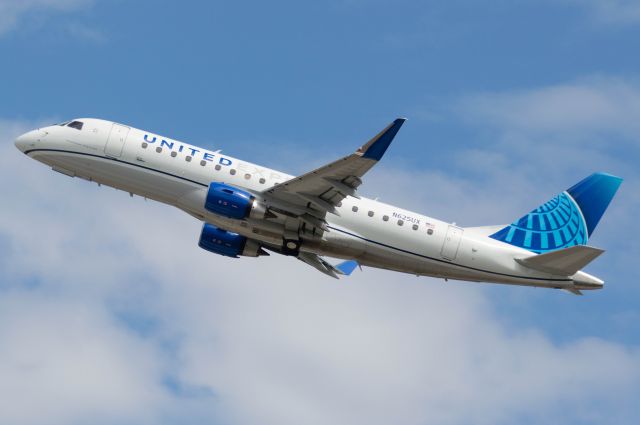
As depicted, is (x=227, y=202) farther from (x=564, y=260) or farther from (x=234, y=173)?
(x=564, y=260)

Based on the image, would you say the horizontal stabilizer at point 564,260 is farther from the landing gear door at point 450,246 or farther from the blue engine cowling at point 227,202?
the blue engine cowling at point 227,202

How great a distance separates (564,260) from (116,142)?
991 inches

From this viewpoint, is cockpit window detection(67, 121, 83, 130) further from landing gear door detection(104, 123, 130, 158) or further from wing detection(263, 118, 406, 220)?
wing detection(263, 118, 406, 220)

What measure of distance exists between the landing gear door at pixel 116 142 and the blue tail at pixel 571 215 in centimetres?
2243

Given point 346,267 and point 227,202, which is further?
point 346,267

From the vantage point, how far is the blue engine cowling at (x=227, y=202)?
190ft

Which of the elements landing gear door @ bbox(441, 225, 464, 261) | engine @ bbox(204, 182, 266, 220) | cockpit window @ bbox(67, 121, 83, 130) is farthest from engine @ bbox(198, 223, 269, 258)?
landing gear door @ bbox(441, 225, 464, 261)

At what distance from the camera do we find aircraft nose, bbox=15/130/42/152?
206ft

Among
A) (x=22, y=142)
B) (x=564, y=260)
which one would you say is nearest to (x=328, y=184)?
(x=564, y=260)

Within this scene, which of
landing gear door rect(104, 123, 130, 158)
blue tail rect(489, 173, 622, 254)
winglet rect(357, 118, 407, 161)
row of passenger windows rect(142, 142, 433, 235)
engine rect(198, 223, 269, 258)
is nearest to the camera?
winglet rect(357, 118, 407, 161)

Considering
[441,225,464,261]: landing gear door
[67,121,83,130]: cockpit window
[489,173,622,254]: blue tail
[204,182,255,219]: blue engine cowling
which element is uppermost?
[489,173,622,254]: blue tail

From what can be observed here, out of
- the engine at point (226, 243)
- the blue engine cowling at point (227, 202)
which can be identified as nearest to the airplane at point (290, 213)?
the blue engine cowling at point (227, 202)

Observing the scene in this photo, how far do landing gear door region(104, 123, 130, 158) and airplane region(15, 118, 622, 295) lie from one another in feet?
0.18

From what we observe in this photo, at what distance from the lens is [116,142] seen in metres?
60.6
